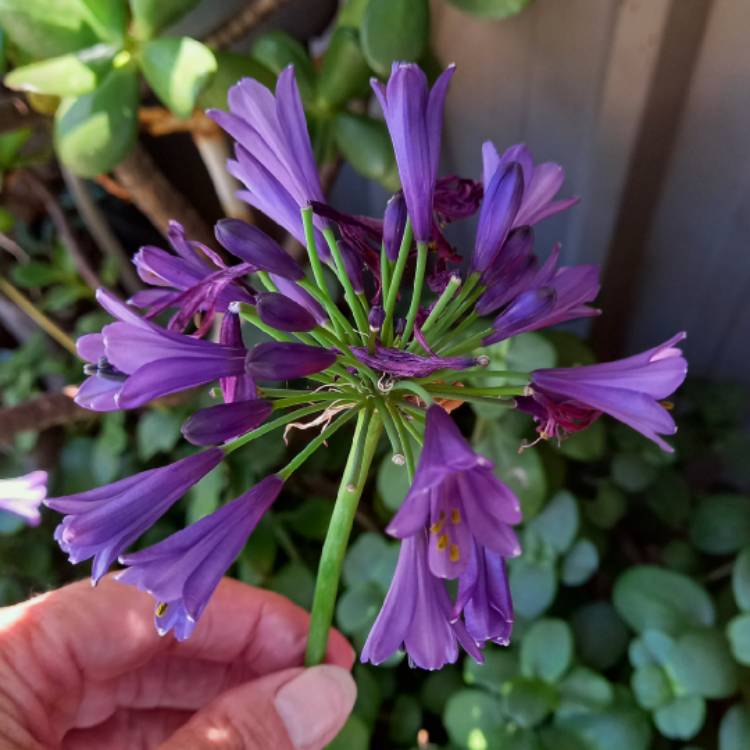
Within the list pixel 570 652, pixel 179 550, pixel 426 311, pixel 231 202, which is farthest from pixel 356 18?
pixel 570 652

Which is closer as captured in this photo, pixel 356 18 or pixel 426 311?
pixel 426 311

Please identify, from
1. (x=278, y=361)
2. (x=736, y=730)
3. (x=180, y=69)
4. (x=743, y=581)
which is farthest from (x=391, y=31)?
(x=736, y=730)

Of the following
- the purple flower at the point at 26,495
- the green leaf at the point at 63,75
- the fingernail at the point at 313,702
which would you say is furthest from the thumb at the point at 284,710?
Answer: the green leaf at the point at 63,75

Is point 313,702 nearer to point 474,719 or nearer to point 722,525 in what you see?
point 474,719

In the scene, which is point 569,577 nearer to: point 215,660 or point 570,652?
point 570,652

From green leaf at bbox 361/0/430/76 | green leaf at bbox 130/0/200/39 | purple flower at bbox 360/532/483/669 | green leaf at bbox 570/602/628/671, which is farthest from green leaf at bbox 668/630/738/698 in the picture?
green leaf at bbox 130/0/200/39

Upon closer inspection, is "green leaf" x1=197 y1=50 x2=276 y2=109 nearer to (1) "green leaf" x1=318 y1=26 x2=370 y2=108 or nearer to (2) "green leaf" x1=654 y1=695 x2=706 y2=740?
(1) "green leaf" x1=318 y1=26 x2=370 y2=108
